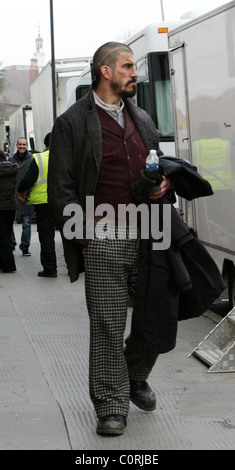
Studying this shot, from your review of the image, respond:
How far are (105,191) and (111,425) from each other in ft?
4.01

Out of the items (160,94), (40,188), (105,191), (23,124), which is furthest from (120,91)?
(23,124)

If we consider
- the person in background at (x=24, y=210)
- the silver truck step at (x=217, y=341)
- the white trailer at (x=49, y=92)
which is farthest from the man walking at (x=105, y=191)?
the white trailer at (x=49, y=92)

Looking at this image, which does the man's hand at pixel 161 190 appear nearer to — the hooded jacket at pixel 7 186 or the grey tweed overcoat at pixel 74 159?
the grey tweed overcoat at pixel 74 159

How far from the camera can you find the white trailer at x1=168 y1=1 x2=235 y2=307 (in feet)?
25.7

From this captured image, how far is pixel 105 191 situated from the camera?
4.88 meters

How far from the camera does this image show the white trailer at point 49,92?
821 inches

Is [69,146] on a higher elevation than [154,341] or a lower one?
higher

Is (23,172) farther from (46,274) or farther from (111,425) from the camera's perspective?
(111,425)

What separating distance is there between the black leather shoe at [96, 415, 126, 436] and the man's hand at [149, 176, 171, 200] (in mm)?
1172

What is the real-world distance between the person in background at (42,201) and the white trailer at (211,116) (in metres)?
2.85
